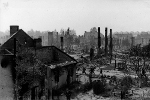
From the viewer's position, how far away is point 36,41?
865 inches

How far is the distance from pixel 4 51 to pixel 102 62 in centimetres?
2597

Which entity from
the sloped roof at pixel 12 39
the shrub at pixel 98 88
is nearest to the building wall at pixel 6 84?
the sloped roof at pixel 12 39

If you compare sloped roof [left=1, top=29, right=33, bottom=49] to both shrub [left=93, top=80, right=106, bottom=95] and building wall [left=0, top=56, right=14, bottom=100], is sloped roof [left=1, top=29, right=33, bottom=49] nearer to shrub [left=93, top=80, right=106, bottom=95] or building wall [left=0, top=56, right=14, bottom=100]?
building wall [left=0, top=56, right=14, bottom=100]

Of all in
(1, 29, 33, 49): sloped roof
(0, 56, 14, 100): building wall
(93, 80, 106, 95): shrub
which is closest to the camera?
(0, 56, 14, 100): building wall

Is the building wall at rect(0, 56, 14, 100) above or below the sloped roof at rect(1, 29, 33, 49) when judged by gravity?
below

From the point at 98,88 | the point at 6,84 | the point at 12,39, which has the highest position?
the point at 12,39

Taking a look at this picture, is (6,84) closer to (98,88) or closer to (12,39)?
(12,39)

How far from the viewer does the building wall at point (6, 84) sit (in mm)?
15297

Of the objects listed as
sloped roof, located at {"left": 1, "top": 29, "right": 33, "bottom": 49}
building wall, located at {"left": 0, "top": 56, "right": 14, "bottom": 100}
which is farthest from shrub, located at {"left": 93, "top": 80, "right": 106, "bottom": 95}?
sloped roof, located at {"left": 1, "top": 29, "right": 33, "bottom": 49}

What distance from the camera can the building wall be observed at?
15.3 m

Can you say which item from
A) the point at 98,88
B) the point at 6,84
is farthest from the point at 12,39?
the point at 98,88

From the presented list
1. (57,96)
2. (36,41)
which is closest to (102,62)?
(36,41)

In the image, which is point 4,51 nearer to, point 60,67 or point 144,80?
point 60,67

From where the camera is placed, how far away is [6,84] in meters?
Result: 15.5
